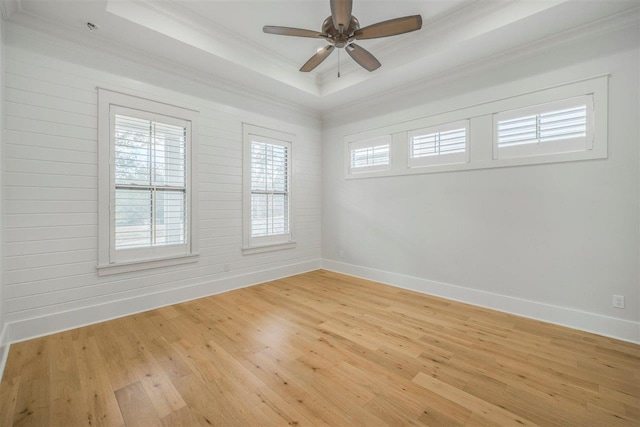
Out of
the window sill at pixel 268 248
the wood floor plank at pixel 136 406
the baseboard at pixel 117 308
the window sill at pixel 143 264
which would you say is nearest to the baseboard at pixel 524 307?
the window sill at pixel 268 248

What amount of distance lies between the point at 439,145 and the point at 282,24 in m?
2.62

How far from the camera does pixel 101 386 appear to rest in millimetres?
1923

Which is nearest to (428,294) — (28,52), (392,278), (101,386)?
(392,278)

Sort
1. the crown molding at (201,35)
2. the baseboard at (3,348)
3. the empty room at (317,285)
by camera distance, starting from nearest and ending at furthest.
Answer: the empty room at (317,285) < the baseboard at (3,348) < the crown molding at (201,35)

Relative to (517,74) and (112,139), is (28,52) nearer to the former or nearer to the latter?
(112,139)

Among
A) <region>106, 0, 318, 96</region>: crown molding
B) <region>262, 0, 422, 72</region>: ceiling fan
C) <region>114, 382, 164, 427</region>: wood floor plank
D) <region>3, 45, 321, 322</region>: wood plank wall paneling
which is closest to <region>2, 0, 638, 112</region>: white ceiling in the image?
<region>106, 0, 318, 96</region>: crown molding

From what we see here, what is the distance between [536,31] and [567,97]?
2.54 ft

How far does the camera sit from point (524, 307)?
10.3 ft

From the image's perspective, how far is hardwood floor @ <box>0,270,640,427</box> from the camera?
65.7 inches

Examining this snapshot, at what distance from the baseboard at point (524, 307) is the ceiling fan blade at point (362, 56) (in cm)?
303

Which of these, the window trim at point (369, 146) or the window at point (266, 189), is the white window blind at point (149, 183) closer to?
the window at point (266, 189)

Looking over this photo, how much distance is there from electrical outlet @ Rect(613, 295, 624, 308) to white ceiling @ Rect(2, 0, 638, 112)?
9.08ft

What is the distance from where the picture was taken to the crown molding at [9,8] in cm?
233

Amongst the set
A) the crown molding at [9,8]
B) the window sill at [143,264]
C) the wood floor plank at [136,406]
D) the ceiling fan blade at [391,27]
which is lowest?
the wood floor plank at [136,406]
